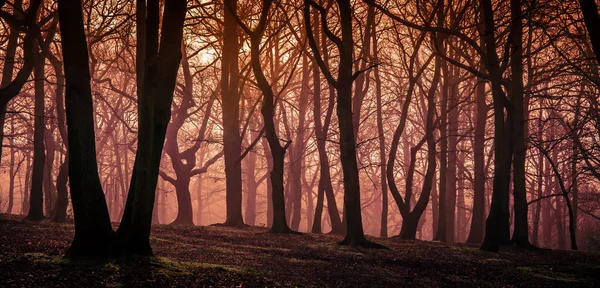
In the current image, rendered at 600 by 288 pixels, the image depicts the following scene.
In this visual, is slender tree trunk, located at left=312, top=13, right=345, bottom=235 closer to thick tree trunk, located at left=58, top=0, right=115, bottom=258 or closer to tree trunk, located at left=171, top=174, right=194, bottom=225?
tree trunk, located at left=171, top=174, right=194, bottom=225

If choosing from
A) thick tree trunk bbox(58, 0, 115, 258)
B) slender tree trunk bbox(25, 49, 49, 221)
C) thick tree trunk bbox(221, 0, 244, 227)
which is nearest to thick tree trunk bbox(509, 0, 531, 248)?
thick tree trunk bbox(221, 0, 244, 227)

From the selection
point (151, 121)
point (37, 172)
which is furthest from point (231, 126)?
point (151, 121)

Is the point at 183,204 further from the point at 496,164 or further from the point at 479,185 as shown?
the point at 496,164

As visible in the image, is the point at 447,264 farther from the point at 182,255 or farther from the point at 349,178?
the point at 182,255

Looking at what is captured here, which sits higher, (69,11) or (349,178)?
(69,11)

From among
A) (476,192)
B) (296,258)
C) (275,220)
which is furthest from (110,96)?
(296,258)

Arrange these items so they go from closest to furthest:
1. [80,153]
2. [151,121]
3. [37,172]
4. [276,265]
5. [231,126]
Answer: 1. [80,153]
2. [151,121]
3. [276,265]
4. [37,172]
5. [231,126]

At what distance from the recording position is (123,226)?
8.96m

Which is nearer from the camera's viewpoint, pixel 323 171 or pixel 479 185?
pixel 479 185

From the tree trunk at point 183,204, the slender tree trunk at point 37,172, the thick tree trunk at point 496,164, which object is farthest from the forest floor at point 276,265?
the tree trunk at point 183,204

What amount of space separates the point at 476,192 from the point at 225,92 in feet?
35.5

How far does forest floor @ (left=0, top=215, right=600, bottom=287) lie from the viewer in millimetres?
7448

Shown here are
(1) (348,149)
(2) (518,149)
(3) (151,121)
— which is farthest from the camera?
(2) (518,149)

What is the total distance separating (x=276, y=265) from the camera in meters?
10.6
